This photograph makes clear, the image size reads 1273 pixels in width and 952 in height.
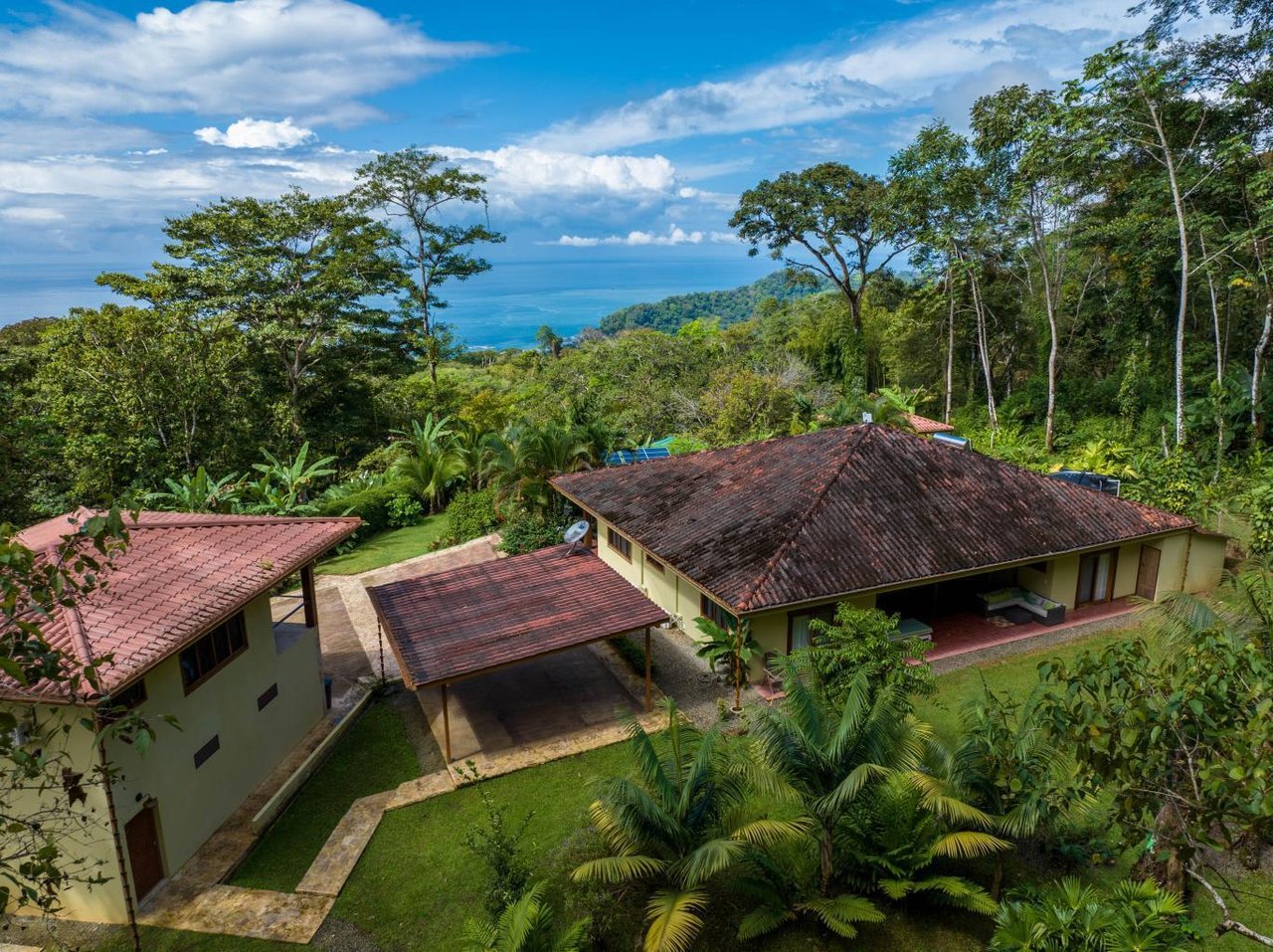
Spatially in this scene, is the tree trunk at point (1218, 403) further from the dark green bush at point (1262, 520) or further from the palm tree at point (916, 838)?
the palm tree at point (916, 838)

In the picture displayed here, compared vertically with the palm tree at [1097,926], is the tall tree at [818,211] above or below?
above

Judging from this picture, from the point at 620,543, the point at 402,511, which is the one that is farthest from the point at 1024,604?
the point at 402,511

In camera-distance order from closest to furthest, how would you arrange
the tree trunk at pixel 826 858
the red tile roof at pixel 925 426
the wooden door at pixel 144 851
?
the tree trunk at pixel 826 858, the wooden door at pixel 144 851, the red tile roof at pixel 925 426

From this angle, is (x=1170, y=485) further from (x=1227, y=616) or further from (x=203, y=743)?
(x=203, y=743)

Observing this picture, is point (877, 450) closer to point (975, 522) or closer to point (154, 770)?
point (975, 522)

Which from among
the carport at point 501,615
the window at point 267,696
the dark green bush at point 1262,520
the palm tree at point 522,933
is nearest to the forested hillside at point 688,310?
the dark green bush at point 1262,520

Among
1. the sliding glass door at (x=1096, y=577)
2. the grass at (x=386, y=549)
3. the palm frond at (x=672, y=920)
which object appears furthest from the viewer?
the grass at (x=386, y=549)
